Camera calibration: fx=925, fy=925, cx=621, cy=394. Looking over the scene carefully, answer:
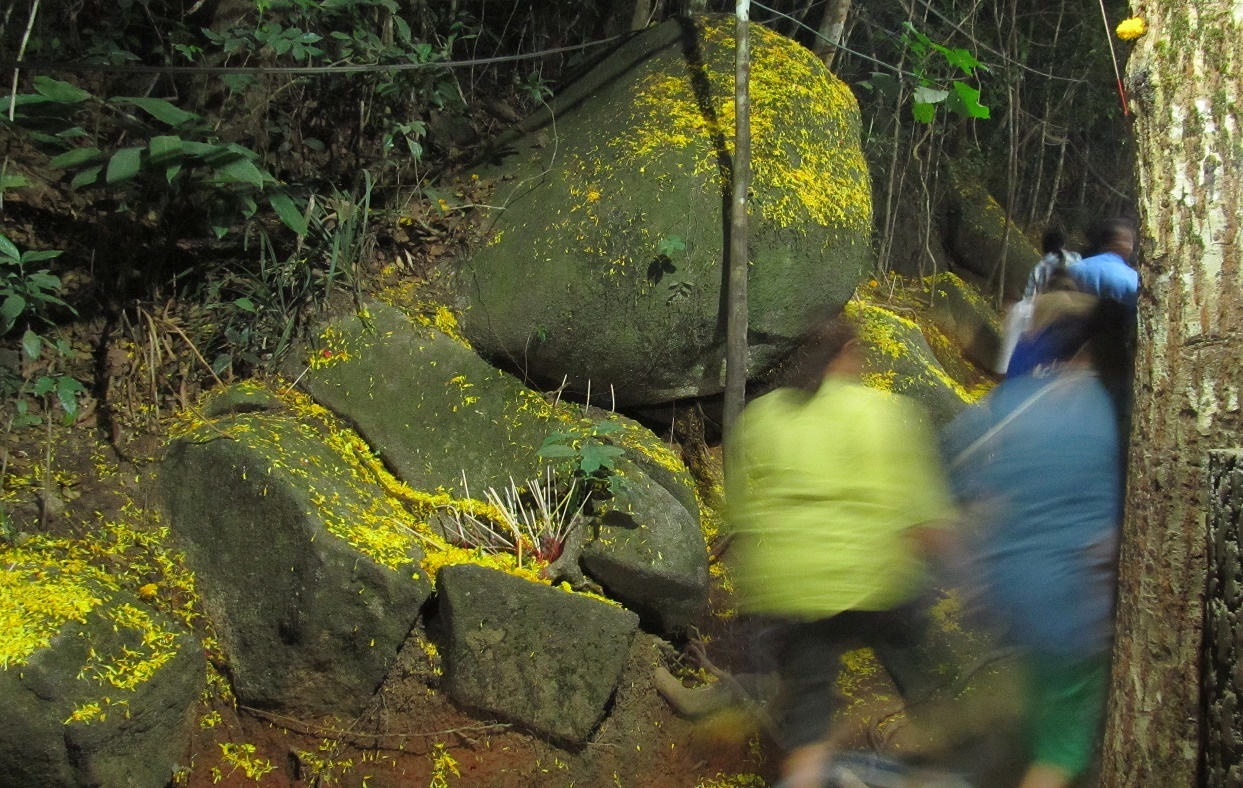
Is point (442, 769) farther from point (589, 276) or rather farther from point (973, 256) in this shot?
point (973, 256)

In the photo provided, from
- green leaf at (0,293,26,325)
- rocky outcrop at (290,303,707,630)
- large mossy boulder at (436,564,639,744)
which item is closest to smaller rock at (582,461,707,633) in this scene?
rocky outcrop at (290,303,707,630)

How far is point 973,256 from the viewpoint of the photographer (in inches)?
321

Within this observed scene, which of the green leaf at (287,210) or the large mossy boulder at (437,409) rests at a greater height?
the green leaf at (287,210)

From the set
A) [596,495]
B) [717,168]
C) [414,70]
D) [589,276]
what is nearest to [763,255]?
[717,168]

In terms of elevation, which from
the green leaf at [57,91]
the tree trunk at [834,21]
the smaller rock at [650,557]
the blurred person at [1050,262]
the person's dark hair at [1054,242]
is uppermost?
the tree trunk at [834,21]

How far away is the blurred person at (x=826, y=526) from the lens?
2.52m

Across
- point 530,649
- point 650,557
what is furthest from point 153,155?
point 650,557

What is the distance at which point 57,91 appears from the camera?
3.43m

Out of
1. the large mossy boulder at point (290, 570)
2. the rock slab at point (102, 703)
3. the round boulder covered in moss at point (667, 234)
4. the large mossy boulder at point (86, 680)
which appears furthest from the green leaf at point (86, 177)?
the round boulder covered in moss at point (667, 234)

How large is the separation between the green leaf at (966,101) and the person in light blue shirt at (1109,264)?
74 cm

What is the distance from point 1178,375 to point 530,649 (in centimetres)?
237

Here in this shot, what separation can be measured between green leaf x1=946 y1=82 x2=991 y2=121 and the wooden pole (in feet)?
3.10

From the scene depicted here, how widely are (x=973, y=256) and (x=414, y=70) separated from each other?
5.45 metres

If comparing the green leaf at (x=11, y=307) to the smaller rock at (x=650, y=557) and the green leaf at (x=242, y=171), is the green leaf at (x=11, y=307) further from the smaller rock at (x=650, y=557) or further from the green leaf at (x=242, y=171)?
the smaller rock at (x=650, y=557)
